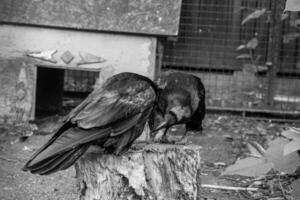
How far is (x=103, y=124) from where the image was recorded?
3146 mm

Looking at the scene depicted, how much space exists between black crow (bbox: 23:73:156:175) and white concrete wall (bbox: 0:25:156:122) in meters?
1.88

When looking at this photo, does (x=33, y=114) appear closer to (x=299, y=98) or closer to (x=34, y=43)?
(x=34, y=43)

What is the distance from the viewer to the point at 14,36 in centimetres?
536

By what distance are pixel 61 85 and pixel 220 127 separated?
169 cm

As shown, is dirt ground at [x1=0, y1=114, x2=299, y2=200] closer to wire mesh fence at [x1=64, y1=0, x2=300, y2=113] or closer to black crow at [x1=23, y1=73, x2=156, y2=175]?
wire mesh fence at [x1=64, y1=0, x2=300, y2=113]

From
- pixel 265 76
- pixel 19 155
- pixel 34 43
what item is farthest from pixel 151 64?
pixel 265 76

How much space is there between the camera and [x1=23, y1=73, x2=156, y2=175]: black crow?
2.97 metres

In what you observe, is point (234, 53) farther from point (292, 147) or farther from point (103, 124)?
point (292, 147)

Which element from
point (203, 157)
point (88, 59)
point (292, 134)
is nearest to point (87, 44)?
point (88, 59)

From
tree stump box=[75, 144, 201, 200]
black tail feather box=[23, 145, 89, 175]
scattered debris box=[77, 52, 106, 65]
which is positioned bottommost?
tree stump box=[75, 144, 201, 200]

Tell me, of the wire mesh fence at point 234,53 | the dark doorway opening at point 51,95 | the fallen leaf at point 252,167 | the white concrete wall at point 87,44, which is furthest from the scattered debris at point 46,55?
the fallen leaf at point 252,167

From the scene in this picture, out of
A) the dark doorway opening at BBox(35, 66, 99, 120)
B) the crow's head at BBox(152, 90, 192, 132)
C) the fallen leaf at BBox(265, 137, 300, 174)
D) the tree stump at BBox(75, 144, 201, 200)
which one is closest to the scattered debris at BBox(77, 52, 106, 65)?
the dark doorway opening at BBox(35, 66, 99, 120)

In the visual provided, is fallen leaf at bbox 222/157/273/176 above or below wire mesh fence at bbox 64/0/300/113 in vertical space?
below

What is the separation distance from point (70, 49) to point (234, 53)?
2.45m
